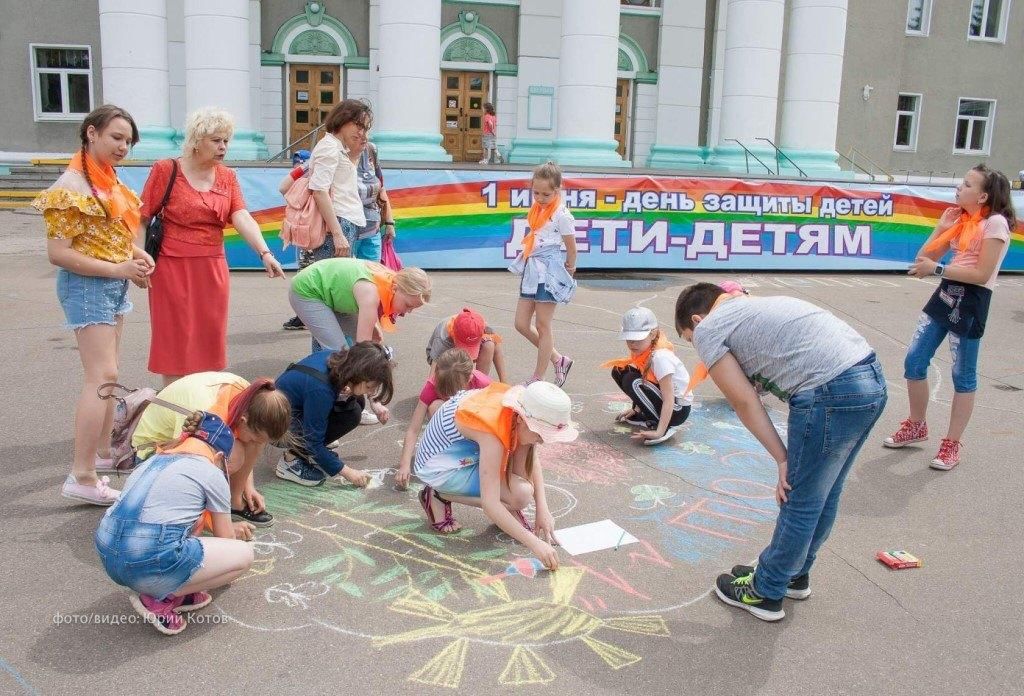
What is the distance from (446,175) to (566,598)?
823 centimetres

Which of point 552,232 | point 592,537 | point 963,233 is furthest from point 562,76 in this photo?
point 592,537

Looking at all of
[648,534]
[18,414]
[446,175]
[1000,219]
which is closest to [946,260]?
[446,175]

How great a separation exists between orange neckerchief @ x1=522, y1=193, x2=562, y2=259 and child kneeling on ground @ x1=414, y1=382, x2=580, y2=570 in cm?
234

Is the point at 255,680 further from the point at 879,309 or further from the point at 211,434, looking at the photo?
the point at 879,309

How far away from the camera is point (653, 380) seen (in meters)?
5.14

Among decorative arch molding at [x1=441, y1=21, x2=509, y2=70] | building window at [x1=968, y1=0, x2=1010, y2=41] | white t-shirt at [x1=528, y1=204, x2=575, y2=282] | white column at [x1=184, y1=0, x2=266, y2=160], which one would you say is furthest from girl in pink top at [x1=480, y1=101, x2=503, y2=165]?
building window at [x1=968, y1=0, x2=1010, y2=41]

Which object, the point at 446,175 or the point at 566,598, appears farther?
Result: the point at 446,175

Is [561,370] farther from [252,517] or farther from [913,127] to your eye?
[913,127]

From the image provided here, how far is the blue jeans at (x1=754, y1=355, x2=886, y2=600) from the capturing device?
116 inches

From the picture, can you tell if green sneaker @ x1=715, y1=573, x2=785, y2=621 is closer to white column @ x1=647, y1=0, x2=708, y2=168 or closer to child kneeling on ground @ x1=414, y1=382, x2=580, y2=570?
child kneeling on ground @ x1=414, y1=382, x2=580, y2=570

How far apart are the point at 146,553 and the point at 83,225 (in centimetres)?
167

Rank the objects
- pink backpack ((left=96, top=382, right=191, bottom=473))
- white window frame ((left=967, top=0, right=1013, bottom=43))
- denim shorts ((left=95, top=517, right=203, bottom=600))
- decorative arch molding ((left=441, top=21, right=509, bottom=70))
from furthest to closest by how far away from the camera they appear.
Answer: white window frame ((left=967, top=0, right=1013, bottom=43)) → decorative arch molding ((left=441, top=21, right=509, bottom=70)) → pink backpack ((left=96, top=382, right=191, bottom=473)) → denim shorts ((left=95, top=517, right=203, bottom=600))

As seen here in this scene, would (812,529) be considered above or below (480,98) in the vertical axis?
below

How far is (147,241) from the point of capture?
13.9 ft
